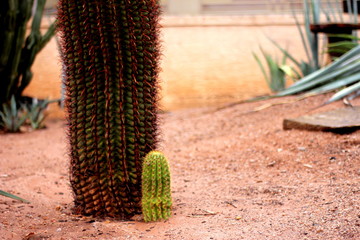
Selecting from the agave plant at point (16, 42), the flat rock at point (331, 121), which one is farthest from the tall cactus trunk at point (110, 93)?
the agave plant at point (16, 42)

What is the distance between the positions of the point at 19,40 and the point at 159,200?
165 inches

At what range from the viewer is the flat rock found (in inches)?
165

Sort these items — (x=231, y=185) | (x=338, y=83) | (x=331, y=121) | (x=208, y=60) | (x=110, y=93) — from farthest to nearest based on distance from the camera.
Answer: (x=208, y=60), (x=338, y=83), (x=331, y=121), (x=231, y=185), (x=110, y=93)

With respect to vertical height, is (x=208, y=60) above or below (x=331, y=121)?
above

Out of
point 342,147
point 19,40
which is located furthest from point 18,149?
point 342,147

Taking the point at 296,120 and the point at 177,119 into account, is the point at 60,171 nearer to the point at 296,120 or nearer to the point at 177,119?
the point at 296,120

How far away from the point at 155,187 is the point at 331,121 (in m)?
2.20

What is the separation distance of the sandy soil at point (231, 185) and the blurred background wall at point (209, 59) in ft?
7.97

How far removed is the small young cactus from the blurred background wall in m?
5.40

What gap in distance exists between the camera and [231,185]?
11.5 feet

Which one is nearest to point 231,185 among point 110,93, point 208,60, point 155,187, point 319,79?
point 155,187

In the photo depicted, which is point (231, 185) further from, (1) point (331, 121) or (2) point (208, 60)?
(2) point (208, 60)

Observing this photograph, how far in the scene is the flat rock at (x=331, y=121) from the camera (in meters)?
4.18

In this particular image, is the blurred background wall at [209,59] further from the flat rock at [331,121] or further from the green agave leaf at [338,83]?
the flat rock at [331,121]
